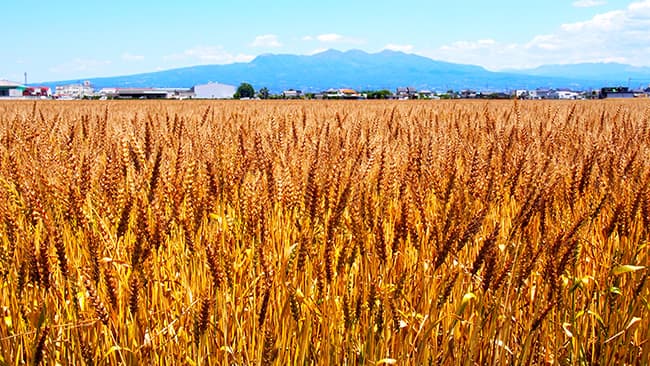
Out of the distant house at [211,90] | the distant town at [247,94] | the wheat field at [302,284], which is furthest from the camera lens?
the distant house at [211,90]

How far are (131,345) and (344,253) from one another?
587 mm

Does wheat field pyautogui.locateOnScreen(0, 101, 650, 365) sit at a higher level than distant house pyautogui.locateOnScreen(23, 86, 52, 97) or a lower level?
lower

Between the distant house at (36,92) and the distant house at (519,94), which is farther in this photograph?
the distant house at (36,92)

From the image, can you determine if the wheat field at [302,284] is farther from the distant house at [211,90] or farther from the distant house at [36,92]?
the distant house at [211,90]

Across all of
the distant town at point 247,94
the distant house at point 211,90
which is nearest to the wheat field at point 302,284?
the distant town at point 247,94

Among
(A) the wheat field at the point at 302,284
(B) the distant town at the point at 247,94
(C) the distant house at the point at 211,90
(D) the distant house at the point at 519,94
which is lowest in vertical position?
(A) the wheat field at the point at 302,284

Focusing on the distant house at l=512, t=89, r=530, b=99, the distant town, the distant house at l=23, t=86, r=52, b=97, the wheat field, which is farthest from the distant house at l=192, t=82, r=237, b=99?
the wheat field

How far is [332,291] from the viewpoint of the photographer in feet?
4.84

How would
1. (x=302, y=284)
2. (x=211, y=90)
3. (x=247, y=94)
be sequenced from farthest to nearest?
(x=211, y=90)
(x=247, y=94)
(x=302, y=284)

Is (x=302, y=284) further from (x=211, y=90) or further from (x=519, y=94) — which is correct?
(x=211, y=90)

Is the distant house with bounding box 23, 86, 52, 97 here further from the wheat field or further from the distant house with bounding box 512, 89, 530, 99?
the wheat field

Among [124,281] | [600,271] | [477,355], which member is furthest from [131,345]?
[600,271]

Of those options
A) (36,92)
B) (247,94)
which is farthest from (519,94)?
(36,92)

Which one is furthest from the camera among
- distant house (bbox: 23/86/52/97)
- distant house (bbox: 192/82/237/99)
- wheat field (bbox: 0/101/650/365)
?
distant house (bbox: 192/82/237/99)
